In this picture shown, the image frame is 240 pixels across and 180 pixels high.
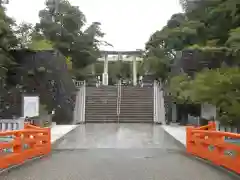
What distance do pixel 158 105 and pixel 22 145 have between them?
51.7 feet

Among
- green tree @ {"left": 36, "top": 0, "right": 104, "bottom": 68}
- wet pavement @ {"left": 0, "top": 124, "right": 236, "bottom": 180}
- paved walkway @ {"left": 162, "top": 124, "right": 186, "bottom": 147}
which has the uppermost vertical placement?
green tree @ {"left": 36, "top": 0, "right": 104, "bottom": 68}

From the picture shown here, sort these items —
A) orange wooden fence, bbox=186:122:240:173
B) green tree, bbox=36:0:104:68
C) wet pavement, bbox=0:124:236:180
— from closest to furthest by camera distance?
wet pavement, bbox=0:124:236:180 < orange wooden fence, bbox=186:122:240:173 < green tree, bbox=36:0:104:68

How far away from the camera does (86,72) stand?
35.2 m

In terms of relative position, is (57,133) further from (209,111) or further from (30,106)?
(209,111)

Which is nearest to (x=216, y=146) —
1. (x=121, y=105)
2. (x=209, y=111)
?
(x=209, y=111)

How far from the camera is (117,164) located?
8109 mm

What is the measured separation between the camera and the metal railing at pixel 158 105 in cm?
2186

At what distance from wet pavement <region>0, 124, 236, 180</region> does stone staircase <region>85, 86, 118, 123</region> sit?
10441mm

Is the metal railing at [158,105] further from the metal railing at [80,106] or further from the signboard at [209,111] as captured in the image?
the signboard at [209,111]

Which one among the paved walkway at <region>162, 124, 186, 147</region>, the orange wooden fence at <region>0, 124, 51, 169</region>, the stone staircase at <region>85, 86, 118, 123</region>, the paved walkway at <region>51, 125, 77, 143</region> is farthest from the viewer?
the stone staircase at <region>85, 86, 118, 123</region>

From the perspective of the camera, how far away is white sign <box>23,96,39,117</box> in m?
13.7

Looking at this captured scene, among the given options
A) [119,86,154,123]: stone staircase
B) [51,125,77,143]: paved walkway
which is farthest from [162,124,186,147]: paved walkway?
[51,125,77,143]: paved walkway

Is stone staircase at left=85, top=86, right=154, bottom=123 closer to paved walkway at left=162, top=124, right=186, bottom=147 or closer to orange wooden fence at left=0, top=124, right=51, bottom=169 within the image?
paved walkway at left=162, top=124, right=186, bottom=147

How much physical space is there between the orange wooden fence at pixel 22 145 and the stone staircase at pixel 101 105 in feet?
40.8
